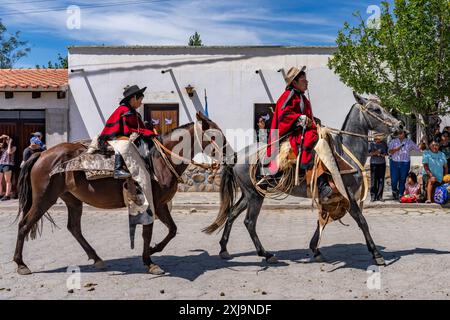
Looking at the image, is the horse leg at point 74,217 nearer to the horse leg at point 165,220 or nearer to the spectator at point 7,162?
the horse leg at point 165,220

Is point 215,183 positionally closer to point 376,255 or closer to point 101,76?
point 101,76

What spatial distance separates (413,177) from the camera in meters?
13.5

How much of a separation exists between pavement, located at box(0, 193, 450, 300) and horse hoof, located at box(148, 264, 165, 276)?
0.09 m

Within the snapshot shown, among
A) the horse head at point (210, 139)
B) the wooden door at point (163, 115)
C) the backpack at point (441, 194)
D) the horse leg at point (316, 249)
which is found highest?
the wooden door at point (163, 115)

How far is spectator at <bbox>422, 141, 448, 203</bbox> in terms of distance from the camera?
42.0ft

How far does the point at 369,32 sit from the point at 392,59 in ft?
3.29

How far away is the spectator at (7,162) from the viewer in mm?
14992

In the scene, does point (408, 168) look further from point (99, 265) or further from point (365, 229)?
point (99, 265)

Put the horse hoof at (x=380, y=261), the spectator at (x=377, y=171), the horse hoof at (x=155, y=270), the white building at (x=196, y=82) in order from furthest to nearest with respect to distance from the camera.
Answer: the white building at (x=196, y=82) → the spectator at (x=377, y=171) → the horse hoof at (x=380, y=261) → the horse hoof at (x=155, y=270)

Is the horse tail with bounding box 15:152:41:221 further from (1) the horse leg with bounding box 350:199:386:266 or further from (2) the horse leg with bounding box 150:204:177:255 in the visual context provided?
(1) the horse leg with bounding box 350:199:386:266

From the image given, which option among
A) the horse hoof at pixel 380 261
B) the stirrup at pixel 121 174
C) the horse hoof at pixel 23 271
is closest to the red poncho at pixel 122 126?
the stirrup at pixel 121 174

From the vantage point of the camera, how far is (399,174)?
13.6 metres

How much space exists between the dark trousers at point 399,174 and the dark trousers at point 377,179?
13.1 inches

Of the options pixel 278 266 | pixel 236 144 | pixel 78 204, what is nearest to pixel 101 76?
pixel 236 144
